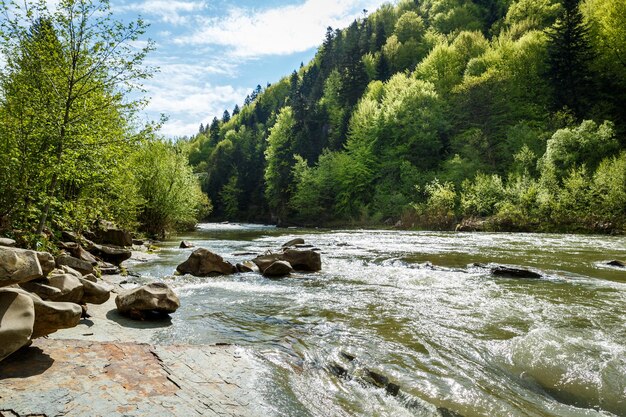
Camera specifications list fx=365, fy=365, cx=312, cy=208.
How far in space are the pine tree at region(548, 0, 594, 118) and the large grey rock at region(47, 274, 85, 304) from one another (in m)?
55.8

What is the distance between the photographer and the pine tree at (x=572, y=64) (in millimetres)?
47531

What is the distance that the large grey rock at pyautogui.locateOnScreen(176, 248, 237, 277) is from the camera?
45.8 ft

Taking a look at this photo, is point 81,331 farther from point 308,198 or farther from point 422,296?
point 308,198

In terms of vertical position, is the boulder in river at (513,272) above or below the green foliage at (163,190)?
below

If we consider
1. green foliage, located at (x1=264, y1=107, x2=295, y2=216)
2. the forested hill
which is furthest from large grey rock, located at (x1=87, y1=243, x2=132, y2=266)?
green foliage, located at (x1=264, y1=107, x2=295, y2=216)

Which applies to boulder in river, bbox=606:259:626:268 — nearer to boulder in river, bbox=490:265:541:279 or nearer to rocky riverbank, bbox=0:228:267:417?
boulder in river, bbox=490:265:541:279

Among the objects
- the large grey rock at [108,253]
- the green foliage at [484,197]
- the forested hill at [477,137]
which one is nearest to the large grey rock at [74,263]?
the large grey rock at [108,253]

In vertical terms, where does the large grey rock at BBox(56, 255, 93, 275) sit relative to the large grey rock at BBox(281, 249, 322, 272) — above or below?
above

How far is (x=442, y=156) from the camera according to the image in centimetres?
5759

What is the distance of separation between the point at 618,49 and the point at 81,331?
66854mm

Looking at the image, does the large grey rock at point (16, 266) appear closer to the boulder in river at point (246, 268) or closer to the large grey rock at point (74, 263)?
the large grey rock at point (74, 263)

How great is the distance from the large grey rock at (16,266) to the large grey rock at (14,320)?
154mm

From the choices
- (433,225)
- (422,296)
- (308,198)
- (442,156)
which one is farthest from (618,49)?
(422,296)

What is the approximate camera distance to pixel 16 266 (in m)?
4.46
